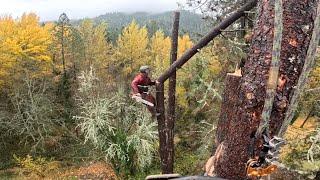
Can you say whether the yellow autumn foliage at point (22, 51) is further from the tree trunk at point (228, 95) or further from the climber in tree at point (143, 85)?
the tree trunk at point (228, 95)

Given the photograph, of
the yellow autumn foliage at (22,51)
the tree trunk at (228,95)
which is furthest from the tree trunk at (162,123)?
the yellow autumn foliage at (22,51)

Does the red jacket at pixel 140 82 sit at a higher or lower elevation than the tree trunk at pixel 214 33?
lower

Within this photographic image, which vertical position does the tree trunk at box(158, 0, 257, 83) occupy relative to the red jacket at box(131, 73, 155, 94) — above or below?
above

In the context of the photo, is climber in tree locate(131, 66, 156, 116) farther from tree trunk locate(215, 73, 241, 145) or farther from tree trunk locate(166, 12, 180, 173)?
tree trunk locate(215, 73, 241, 145)

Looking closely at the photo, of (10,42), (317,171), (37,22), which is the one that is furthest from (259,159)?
(37,22)

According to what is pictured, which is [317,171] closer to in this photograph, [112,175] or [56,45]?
[112,175]

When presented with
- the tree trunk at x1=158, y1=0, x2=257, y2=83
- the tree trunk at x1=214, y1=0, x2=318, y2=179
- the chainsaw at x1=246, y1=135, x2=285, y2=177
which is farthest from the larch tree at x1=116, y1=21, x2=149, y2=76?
the chainsaw at x1=246, y1=135, x2=285, y2=177

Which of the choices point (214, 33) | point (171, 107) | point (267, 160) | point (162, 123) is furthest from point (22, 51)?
point (267, 160)

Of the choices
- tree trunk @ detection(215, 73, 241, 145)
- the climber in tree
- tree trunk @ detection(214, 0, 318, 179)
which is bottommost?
the climber in tree

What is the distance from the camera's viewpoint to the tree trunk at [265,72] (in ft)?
7.61

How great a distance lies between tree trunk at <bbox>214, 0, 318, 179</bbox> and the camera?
7.61 feet

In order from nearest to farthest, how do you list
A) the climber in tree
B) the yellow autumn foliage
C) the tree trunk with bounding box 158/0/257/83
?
the tree trunk with bounding box 158/0/257/83 → the climber in tree → the yellow autumn foliage

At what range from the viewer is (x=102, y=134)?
22938mm

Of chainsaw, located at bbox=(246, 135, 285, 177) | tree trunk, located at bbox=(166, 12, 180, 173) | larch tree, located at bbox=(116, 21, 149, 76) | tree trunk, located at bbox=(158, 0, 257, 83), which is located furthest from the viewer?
larch tree, located at bbox=(116, 21, 149, 76)
